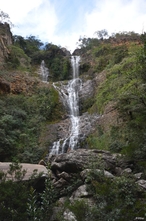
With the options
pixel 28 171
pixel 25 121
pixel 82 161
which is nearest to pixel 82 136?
pixel 25 121

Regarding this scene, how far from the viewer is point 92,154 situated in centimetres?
927

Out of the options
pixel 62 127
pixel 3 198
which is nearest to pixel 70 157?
pixel 3 198

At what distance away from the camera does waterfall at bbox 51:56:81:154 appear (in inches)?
635

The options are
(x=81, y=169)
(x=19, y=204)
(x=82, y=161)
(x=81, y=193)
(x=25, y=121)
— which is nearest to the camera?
(x=19, y=204)

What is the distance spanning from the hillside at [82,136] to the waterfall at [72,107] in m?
0.27

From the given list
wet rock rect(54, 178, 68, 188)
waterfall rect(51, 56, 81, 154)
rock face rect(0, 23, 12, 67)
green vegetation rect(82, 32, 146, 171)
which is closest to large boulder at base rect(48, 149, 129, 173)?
green vegetation rect(82, 32, 146, 171)

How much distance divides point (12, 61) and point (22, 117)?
1058 centimetres

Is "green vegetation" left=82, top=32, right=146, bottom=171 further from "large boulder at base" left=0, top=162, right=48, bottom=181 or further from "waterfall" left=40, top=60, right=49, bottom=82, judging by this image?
"waterfall" left=40, top=60, right=49, bottom=82

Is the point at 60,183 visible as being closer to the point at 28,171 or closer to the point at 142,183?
the point at 28,171

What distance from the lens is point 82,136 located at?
16.7 metres

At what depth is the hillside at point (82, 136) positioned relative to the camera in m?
5.62

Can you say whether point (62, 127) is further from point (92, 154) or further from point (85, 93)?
point (92, 154)

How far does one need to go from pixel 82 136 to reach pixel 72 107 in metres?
6.21

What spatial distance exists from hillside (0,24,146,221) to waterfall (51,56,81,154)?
27 cm
